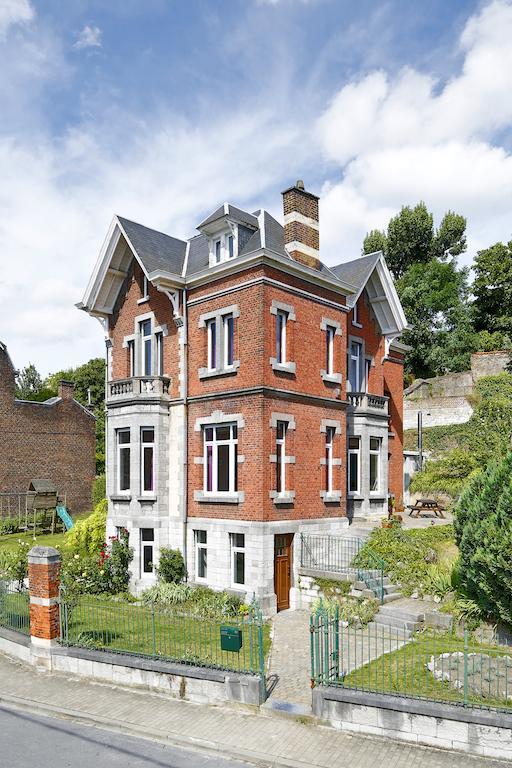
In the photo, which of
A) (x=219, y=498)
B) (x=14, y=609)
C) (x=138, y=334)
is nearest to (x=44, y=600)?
(x=14, y=609)

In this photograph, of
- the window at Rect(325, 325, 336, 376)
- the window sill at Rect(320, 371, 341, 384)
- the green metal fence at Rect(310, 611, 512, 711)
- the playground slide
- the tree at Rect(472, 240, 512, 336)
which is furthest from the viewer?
the tree at Rect(472, 240, 512, 336)

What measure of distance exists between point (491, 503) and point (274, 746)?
6.87m

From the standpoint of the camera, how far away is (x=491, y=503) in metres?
13.6

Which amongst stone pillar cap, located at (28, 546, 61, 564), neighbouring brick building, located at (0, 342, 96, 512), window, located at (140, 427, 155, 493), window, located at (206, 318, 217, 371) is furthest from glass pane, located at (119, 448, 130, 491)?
neighbouring brick building, located at (0, 342, 96, 512)

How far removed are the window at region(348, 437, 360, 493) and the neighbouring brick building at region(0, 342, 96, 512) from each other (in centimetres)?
2111

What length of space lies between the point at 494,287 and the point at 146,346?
35.6m

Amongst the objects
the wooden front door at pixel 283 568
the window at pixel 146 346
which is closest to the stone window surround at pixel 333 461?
the wooden front door at pixel 283 568

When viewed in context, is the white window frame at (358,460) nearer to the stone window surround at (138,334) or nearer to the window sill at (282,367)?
the window sill at (282,367)

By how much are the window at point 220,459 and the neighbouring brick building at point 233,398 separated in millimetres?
45

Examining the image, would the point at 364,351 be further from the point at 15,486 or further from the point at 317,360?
the point at 15,486

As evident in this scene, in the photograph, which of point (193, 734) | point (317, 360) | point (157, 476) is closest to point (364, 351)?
point (317, 360)

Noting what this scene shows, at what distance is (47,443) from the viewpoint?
3794cm

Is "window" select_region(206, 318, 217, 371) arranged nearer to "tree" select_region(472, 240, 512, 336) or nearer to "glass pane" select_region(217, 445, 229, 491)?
"glass pane" select_region(217, 445, 229, 491)

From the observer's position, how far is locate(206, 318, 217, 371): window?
20.7 metres
